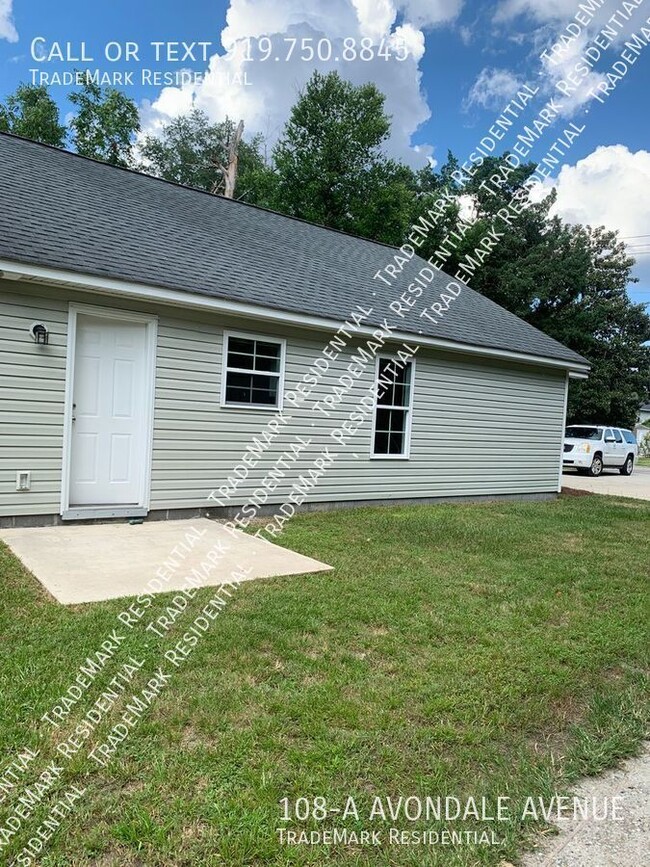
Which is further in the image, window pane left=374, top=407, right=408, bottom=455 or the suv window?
the suv window

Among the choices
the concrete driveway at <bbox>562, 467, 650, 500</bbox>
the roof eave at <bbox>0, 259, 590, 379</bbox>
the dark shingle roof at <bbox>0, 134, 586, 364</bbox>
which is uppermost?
the dark shingle roof at <bbox>0, 134, 586, 364</bbox>

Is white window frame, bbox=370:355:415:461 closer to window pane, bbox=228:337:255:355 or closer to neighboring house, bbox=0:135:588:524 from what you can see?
neighboring house, bbox=0:135:588:524

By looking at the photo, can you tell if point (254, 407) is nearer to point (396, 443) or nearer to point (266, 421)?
point (266, 421)

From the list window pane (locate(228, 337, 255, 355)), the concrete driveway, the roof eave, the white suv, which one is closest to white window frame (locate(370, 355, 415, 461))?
the roof eave

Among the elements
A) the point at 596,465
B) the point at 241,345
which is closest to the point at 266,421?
the point at 241,345

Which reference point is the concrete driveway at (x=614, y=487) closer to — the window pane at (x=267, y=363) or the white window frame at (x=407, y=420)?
the white window frame at (x=407, y=420)

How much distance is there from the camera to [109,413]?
20.8 ft

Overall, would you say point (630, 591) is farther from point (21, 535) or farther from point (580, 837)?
point (21, 535)

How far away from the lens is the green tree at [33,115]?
69.7ft

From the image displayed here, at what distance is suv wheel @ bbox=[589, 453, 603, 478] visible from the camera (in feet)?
59.4

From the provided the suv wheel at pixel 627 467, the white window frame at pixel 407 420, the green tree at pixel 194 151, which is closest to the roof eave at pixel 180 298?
the white window frame at pixel 407 420

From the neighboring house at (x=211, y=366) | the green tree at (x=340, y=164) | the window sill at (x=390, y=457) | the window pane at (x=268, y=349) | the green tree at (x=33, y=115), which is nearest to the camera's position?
the neighboring house at (x=211, y=366)

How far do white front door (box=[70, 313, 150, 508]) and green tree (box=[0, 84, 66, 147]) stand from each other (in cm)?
1964

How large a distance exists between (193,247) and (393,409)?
3.68 m
